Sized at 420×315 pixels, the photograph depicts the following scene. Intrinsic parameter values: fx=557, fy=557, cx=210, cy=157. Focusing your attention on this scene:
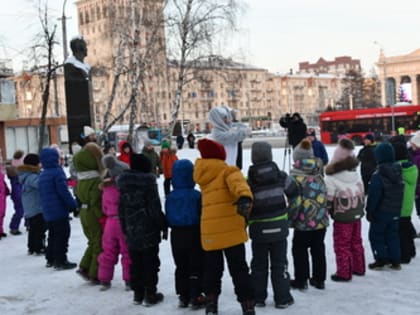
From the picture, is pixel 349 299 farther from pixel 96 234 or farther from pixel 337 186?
pixel 96 234

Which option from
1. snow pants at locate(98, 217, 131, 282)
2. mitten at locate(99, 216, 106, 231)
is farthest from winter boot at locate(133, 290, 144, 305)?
mitten at locate(99, 216, 106, 231)

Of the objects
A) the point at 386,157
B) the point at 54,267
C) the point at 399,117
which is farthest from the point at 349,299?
the point at 399,117

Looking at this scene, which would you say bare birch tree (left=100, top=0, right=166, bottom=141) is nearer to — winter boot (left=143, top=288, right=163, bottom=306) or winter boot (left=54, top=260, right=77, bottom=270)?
winter boot (left=54, top=260, right=77, bottom=270)

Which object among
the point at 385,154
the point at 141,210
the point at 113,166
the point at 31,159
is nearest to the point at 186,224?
the point at 141,210

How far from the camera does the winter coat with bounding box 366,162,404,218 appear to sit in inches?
263

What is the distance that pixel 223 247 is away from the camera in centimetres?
529

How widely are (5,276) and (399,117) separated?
32.5 meters

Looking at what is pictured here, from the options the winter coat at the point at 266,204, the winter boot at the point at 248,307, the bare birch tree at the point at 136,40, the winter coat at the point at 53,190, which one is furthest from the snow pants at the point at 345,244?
the bare birch tree at the point at 136,40

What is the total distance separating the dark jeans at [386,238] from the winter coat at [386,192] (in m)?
0.08

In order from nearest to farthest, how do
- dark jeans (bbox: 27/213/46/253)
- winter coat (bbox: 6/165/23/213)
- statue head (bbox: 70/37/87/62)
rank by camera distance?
1. dark jeans (bbox: 27/213/46/253)
2. winter coat (bbox: 6/165/23/213)
3. statue head (bbox: 70/37/87/62)

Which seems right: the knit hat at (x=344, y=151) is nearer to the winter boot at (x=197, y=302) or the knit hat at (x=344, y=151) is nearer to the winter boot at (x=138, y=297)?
the winter boot at (x=197, y=302)

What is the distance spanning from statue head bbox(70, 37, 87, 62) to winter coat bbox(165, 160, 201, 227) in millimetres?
10811

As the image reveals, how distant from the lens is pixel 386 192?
668 cm

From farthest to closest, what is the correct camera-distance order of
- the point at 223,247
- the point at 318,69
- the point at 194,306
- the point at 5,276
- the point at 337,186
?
1. the point at 318,69
2. the point at 5,276
3. the point at 337,186
4. the point at 194,306
5. the point at 223,247
